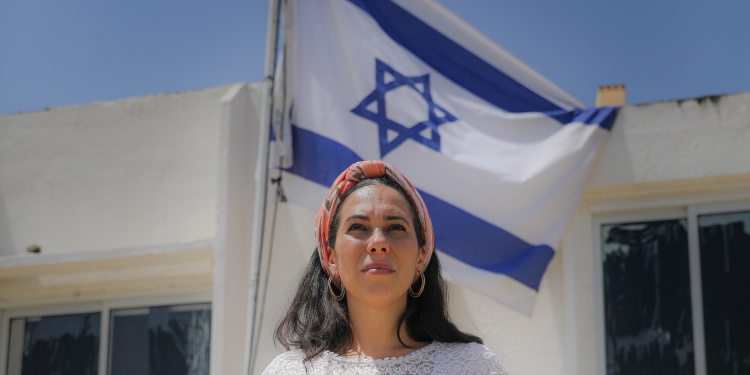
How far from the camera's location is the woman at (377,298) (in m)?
2.43

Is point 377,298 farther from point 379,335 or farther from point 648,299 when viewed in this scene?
point 648,299

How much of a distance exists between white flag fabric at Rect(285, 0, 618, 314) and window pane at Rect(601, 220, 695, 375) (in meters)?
0.43

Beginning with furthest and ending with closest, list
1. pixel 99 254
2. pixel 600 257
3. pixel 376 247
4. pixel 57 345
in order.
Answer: pixel 57 345
pixel 99 254
pixel 600 257
pixel 376 247

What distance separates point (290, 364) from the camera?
2547mm

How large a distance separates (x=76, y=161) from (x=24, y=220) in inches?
20.4

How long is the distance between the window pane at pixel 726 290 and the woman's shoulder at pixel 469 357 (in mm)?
2670

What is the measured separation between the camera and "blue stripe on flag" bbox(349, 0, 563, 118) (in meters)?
5.24

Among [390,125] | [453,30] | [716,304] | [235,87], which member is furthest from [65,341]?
[716,304]

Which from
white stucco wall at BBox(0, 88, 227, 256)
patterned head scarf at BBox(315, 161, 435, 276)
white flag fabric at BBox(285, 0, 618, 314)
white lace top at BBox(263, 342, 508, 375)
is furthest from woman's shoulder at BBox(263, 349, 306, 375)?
white stucco wall at BBox(0, 88, 227, 256)

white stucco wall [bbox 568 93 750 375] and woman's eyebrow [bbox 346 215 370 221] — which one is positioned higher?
white stucco wall [bbox 568 93 750 375]

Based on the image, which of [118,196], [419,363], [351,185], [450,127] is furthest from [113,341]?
[419,363]

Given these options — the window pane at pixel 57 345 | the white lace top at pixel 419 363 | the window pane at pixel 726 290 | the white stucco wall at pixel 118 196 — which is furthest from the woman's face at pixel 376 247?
the window pane at pixel 57 345

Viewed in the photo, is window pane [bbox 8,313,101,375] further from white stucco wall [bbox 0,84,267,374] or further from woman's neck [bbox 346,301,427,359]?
woman's neck [bbox 346,301,427,359]

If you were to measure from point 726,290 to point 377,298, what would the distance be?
298cm
